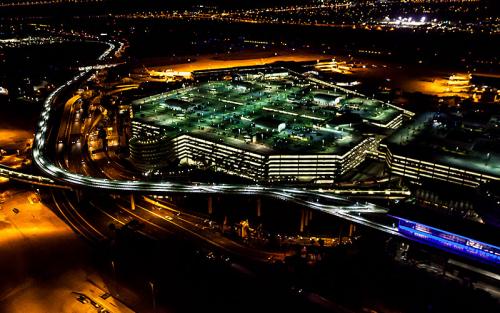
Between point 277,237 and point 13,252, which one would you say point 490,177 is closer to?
point 277,237

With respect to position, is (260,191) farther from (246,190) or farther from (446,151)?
(446,151)

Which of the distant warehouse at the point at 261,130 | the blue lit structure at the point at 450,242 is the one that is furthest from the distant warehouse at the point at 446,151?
the blue lit structure at the point at 450,242

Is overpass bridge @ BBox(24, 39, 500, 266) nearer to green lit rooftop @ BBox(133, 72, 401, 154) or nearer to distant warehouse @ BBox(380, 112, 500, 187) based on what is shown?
green lit rooftop @ BBox(133, 72, 401, 154)

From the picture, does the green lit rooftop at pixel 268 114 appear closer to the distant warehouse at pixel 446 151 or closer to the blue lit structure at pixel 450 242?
the distant warehouse at pixel 446 151

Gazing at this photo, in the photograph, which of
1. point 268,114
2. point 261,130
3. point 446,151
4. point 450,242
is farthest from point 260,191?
point 446,151

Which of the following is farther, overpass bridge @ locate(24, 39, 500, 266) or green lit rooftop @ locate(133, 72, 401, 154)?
green lit rooftop @ locate(133, 72, 401, 154)

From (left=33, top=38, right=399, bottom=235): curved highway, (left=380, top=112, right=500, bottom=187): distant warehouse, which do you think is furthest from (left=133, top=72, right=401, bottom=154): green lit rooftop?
(left=33, top=38, right=399, bottom=235): curved highway

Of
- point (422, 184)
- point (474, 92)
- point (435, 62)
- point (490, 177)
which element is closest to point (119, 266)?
point (422, 184)
